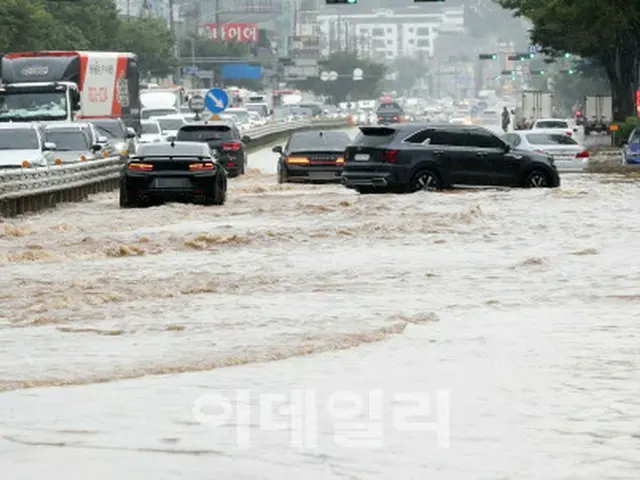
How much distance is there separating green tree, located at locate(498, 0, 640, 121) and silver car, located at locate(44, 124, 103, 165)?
29.7m

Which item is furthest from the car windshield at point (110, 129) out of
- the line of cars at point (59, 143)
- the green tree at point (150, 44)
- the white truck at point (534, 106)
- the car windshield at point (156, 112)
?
the green tree at point (150, 44)

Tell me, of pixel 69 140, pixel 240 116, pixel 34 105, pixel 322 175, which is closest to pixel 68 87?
pixel 34 105

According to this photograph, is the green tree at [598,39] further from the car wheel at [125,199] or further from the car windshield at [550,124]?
the car wheel at [125,199]

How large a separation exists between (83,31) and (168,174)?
85.7m

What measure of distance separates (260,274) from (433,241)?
5809 mm

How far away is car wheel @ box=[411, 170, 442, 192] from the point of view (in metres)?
38.6

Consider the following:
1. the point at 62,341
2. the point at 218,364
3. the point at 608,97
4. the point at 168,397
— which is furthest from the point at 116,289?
the point at 608,97

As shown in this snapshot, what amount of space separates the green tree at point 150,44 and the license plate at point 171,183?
103 m

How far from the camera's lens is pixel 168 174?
3588cm

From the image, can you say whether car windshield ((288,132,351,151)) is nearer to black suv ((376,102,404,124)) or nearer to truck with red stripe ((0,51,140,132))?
truck with red stripe ((0,51,140,132))

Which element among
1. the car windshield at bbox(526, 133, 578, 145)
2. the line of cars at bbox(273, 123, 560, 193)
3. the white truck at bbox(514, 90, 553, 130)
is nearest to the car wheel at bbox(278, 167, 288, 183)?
the line of cars at bbox(273, 123, 560, 193)

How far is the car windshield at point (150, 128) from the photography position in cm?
6525

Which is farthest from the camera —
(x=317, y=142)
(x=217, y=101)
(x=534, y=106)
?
(x=534, y=106)

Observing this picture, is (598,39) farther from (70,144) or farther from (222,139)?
(70,144)
